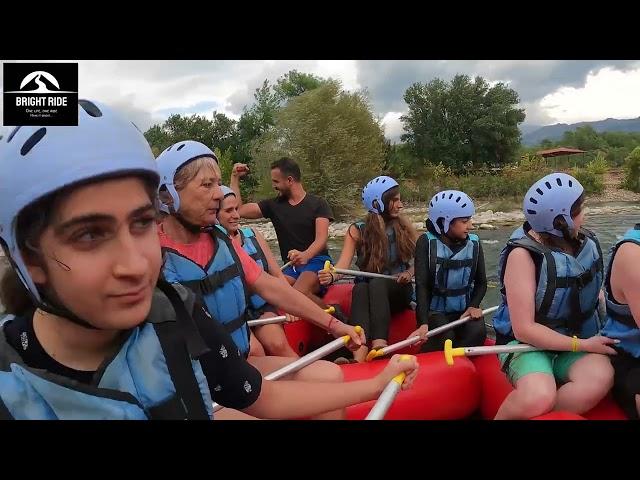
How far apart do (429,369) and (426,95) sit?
23.6 metres

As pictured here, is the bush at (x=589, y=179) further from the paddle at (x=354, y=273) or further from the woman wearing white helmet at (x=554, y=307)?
the woman wearing white helmet at (x=554, y=307)

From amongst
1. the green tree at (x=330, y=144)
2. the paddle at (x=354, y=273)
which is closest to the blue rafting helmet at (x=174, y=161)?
the paddle at (x=354, y=273)

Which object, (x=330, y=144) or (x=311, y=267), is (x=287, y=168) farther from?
(x=330, y=144)

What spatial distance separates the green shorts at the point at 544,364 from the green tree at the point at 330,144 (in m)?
12.2

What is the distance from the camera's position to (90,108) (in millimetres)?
842

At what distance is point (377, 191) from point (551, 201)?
69.8 inches

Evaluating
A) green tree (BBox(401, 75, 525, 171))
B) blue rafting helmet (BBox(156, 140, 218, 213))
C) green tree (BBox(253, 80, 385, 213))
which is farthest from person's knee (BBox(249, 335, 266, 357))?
green tree (BBox(401, 75, 525, 171))

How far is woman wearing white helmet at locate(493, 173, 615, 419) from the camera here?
1.92m

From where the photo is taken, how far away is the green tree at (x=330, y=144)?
14.6 meters

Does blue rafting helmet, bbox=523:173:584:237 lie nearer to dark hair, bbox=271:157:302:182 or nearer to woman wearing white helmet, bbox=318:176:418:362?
woman wearing white helmet, bbox=318:176:418:362

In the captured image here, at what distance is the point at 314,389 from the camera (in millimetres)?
1208

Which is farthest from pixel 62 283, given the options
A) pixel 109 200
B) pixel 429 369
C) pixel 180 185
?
pixel 429 369

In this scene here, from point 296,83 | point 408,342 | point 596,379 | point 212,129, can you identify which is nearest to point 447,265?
point 408,342
